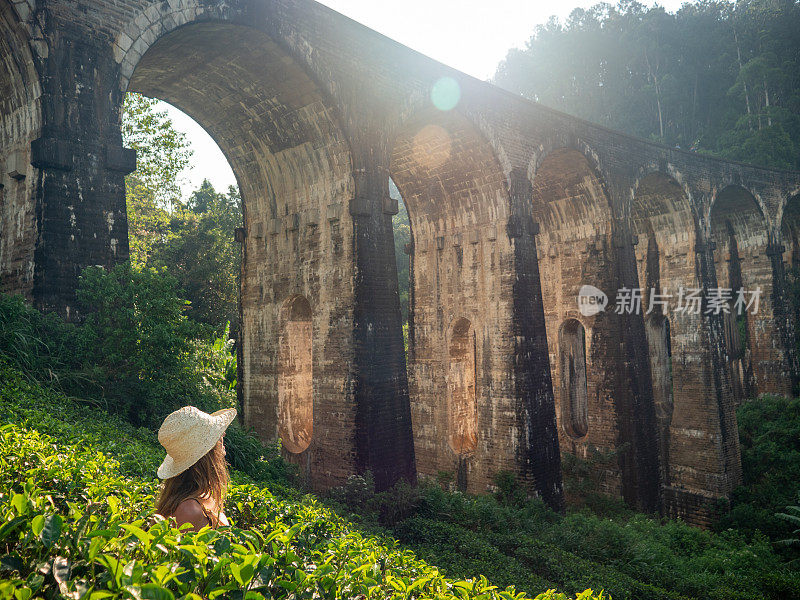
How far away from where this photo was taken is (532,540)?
8203mm

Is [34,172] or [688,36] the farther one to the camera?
[688,36]

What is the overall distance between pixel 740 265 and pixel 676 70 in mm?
Answer: 17722

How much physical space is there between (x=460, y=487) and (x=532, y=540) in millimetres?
3933

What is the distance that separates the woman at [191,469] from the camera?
2900 millimetres

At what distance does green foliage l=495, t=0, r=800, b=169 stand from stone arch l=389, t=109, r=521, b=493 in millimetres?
20524

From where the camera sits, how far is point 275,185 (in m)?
10.7

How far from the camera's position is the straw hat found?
2928mm

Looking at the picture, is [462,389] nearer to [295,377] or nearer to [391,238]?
[295,377]

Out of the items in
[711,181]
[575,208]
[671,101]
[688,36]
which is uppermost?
[688,36]

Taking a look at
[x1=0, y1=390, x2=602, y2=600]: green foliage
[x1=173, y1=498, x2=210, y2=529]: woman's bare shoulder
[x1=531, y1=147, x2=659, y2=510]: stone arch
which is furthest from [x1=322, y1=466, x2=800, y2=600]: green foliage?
[x1=173, y1=498, x2=210, y2=529]: woman's bare shoulder

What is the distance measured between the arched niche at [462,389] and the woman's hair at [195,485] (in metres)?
9.85

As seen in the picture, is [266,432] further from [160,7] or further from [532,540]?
[160,7]

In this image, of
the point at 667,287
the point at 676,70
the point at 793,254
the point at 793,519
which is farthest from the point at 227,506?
the point at 676,70

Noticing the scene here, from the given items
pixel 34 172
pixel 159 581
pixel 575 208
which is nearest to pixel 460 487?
pixel 575 208
